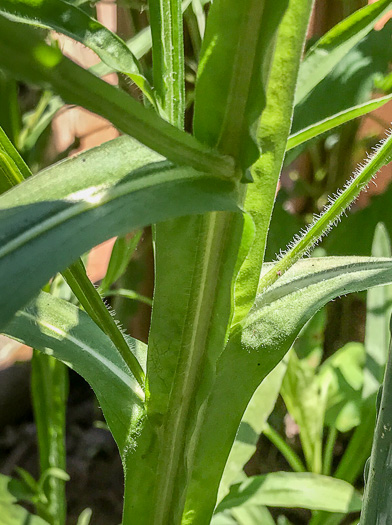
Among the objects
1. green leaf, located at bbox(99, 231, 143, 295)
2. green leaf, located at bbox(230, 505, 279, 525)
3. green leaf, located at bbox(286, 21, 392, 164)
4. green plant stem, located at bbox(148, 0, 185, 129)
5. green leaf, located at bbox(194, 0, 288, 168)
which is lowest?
green leaf, located at bbox(230, 505, 279, 525)

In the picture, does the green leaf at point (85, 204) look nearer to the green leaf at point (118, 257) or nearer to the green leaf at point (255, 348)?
the green leaf at point (255, 348)

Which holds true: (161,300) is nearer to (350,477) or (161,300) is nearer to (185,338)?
(185,338)

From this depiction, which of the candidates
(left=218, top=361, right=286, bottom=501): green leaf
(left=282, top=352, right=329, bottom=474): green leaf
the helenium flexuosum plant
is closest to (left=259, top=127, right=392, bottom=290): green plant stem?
the helenium flexuosum plant

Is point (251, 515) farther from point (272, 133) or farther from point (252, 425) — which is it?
point (272, 133)

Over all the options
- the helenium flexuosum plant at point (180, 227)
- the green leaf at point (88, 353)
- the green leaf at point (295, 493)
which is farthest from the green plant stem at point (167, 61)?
the green leaf at point (295, 493)

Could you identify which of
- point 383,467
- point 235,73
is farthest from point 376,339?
point 235,73

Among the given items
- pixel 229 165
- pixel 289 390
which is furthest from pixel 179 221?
pixel 289 390

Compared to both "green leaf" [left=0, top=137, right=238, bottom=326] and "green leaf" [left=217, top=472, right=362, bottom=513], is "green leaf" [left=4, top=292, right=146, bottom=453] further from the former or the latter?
"green leaf" [left=217, top=472, right=362, bottom=513]
